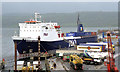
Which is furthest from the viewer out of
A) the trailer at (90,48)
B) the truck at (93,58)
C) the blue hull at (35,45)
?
the trailer at (90,48)

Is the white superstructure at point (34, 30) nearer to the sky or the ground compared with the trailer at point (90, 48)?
nearer to the sky

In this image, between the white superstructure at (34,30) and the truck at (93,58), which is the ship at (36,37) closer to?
the white superstructure at (34,30)

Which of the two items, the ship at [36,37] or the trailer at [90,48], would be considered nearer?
the ship at [36,37]

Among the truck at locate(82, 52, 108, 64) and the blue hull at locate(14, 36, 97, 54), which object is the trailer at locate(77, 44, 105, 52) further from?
the blue hull at locate(14, 36, 97, 54)

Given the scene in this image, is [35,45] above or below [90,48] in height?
above

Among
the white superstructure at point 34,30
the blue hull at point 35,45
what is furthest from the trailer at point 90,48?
the white superstructure at point 34,30

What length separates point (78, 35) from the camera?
4612 centimetres

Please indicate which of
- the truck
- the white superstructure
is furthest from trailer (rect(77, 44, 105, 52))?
the white superstructure

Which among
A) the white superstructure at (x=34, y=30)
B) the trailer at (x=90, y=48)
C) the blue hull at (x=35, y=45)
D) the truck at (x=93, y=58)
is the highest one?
the white superstructure at (x=34, y=30)

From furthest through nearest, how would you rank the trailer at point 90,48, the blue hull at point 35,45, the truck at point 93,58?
the trailer at point 90,48 < the blue hull at point 35,45 < the truck at point 93,58

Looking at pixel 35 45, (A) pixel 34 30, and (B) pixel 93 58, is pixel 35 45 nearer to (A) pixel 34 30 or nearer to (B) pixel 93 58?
(A) pixel 34 30

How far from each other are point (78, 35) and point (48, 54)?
1663 centimetres

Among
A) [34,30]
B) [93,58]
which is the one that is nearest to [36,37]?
[34,30]

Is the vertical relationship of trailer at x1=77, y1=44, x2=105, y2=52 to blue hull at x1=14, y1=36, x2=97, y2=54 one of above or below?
below
